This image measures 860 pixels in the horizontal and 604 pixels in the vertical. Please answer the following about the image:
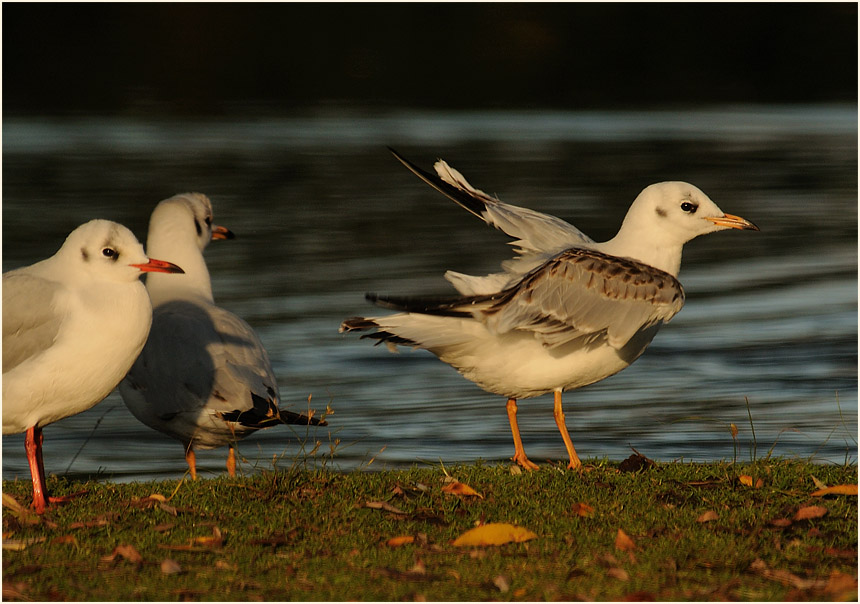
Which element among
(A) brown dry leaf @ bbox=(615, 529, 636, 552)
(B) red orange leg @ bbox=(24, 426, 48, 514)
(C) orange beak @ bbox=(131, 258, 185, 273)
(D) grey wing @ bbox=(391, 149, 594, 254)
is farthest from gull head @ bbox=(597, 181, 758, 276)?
(B) red orange leg @ bbox=(24, 426, 48, 514)

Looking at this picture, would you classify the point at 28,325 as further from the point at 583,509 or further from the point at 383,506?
the point at 583,509

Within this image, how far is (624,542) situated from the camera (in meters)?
5.52

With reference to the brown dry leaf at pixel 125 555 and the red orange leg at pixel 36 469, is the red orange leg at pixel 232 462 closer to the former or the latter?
the red orange leg at pixel 36 469

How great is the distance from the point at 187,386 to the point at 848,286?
29.8 feet

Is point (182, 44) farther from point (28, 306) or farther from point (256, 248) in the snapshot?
point (28, 306)

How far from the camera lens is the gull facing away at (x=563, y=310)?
7.11 m

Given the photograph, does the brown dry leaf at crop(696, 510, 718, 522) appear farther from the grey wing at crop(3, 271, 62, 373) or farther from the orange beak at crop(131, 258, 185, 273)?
the grey wing at crop(3, 271, 62, 373)

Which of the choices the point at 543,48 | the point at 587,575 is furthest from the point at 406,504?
Result: the point at 543,48

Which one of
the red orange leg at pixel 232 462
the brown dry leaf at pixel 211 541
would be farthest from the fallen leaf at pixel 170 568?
the red orange leg at pixel 232 462

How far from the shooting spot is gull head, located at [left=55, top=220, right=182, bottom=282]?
21.3 ft

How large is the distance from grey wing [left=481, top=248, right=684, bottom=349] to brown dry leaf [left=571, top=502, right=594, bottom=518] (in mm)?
1264

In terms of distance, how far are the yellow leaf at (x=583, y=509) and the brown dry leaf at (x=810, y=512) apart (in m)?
0.94

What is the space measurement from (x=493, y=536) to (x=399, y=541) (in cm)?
41

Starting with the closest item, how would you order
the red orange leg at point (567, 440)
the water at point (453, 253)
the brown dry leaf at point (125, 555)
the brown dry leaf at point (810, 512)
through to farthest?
the brown dry leaf at point (125, 555) < the brown dry leaf at point (810, 512) < the red orange leg at point (567, 440) < the water at point (453, 253)
